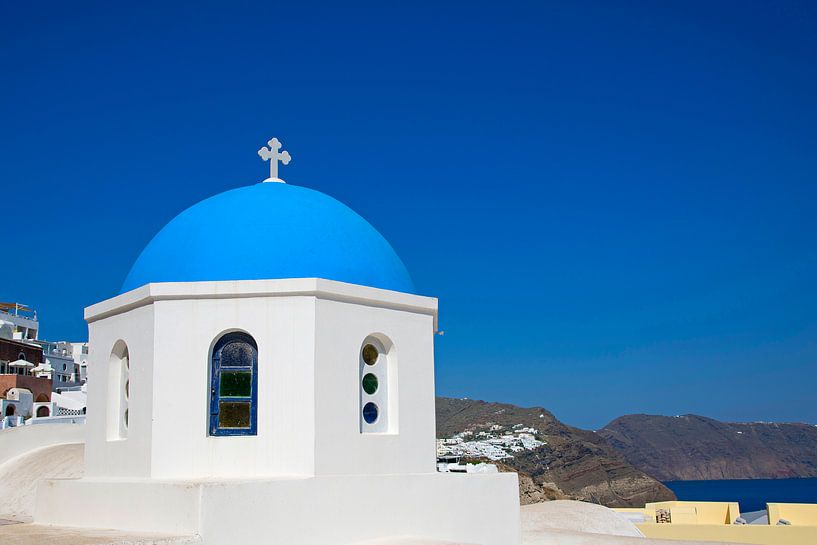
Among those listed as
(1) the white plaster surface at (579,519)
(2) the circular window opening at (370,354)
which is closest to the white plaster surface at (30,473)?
(2) the circular window opening at (370,354)

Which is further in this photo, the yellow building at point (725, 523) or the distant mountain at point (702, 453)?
the distant mountain at point (702, 453)

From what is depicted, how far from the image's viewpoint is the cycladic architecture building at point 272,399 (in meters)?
8.79

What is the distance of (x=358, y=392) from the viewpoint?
31.5ft

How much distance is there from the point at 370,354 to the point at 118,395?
10.1 feet

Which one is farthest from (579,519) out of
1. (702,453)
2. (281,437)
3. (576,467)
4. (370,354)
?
(702,453)

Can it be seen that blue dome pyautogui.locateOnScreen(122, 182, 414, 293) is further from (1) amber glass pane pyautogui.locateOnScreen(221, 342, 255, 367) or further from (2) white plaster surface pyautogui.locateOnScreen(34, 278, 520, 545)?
(1) amber glass pane pyautogui.locateOnScreen(221, 342, 255, 367)

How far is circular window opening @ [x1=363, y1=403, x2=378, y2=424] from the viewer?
9.94 meters

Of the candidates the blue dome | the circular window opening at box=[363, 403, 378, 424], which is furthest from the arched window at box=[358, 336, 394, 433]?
the blue dome

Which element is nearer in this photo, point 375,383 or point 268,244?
point 268,244

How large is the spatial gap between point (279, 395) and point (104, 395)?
2633mm

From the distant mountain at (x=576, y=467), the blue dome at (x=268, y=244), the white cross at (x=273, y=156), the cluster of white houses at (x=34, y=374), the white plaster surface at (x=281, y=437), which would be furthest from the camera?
the distant mountain at (x=576, y=467)

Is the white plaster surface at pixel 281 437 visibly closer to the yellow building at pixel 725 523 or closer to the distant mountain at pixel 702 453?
the yellow building at pixel 725 523

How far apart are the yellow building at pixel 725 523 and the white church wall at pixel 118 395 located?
11.0m

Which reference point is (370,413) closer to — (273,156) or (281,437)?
(281,437)
